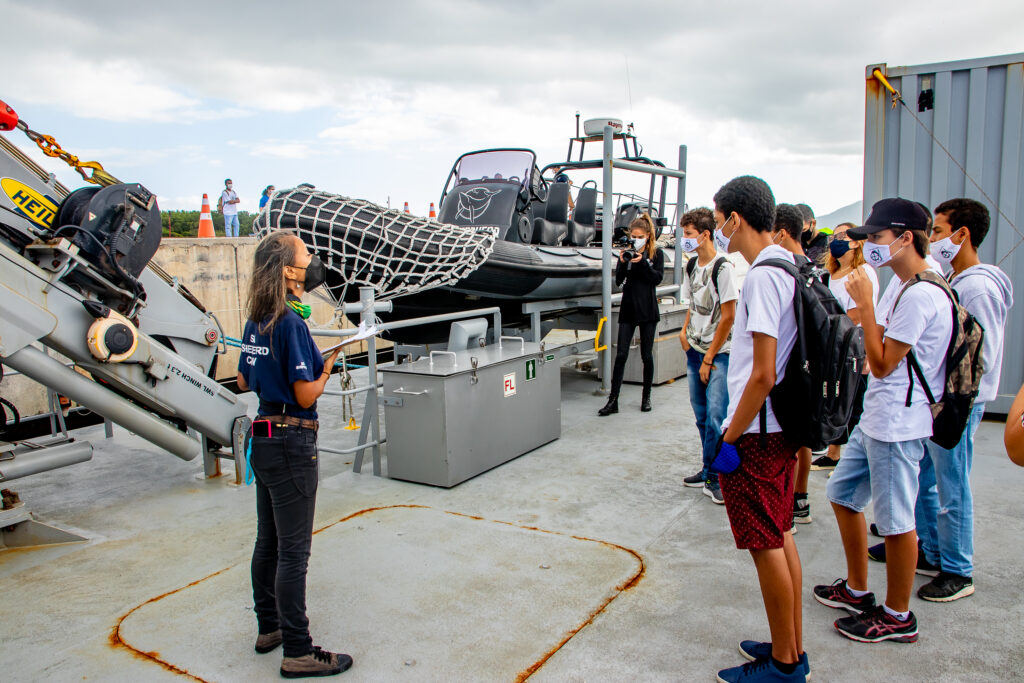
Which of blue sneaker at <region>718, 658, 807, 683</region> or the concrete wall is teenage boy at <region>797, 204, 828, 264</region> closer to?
blue sneaker at <region>718, 658, 807, 683</region>

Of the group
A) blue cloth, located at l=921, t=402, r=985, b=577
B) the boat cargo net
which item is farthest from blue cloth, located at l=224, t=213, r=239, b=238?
blue cloth, located at l=921, t=402, r=985, b=577

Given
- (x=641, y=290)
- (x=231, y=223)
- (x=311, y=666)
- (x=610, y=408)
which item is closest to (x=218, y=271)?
(x=231, y=223)

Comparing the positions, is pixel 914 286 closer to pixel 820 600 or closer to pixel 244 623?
pixel 820 600

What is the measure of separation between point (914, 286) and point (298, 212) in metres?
3.34

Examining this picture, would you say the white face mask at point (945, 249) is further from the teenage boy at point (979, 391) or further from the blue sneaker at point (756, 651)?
the blue sneaker at point (756, 651)

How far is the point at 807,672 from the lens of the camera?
214 cm

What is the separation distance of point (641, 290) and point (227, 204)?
8433mm

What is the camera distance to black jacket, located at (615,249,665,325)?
18.5 feet

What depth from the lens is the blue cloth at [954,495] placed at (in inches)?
105

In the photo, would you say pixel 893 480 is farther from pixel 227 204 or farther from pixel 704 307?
pixel 227 204

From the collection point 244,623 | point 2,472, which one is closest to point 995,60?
point 244,623

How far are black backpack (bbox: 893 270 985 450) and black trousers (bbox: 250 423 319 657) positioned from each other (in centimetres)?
199

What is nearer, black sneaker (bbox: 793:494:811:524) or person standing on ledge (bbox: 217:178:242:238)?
black sneaker (bbox: 793:494:811:524)

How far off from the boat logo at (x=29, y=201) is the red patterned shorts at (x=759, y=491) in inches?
132
